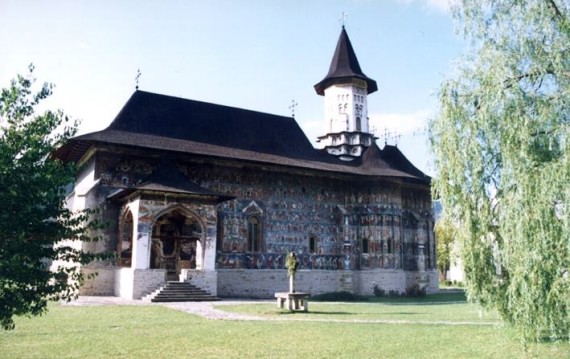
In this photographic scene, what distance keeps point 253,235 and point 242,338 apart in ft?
46.5

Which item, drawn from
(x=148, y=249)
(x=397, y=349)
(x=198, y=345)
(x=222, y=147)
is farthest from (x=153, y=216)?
(x=397, y=349)

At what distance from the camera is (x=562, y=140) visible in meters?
8.42

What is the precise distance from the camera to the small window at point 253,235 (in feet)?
79.9

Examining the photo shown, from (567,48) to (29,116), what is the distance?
8563 millimetres

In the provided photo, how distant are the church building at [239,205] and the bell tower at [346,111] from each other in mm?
1413

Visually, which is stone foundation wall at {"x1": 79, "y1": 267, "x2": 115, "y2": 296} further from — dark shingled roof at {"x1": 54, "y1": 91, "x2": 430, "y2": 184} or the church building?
dark shingled roof at {"x1": 54, "y1": 91, "x2": 430, "y2": 184}

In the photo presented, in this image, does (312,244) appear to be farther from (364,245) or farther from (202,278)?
(202,278)

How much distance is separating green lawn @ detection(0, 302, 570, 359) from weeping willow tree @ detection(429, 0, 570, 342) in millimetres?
1368

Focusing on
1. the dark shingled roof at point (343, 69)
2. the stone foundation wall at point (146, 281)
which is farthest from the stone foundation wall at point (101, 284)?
the dark shingled roof at point (343, 69)

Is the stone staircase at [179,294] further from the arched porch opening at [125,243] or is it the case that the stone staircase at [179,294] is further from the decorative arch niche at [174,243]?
the decorative arch niche at [174,243]

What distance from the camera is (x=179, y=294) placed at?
62.4ft

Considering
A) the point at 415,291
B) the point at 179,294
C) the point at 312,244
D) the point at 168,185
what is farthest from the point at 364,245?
the point at 168,185

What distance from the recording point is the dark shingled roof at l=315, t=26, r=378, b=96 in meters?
32.6

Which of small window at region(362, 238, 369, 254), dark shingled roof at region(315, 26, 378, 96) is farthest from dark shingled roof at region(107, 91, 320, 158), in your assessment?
small window at region(362, 238, 369, 254)
